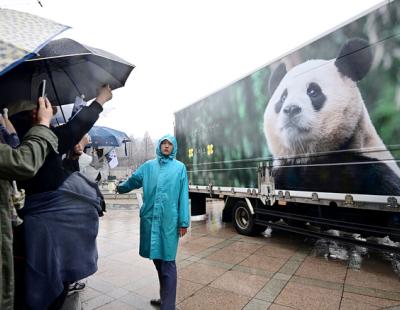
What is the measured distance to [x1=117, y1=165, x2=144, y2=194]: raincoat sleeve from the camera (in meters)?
3.27

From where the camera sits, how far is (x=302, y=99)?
486cm

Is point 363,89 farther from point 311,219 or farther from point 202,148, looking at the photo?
point 202,148

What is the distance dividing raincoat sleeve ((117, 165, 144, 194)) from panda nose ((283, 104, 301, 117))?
121 inches

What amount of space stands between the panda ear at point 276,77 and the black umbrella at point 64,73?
3928 millimetres

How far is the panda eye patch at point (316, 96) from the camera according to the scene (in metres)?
4.52

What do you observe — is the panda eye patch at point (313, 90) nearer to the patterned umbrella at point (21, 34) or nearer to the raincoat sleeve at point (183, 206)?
the raincoat sleeve at point (183, 206)

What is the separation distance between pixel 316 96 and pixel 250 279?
3.08m

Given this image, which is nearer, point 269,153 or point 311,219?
point 311,219

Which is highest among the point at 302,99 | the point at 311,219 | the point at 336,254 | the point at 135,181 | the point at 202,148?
the point at 302,99

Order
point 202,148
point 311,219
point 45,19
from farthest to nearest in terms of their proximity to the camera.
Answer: point 202,148 → point 311,219 → point 45,19

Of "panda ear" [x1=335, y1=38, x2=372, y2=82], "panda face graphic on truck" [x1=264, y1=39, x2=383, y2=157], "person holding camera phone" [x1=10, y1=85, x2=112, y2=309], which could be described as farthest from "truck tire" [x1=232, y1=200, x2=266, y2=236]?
"person holding camera phone" [x1=10, y1=85, x2=112, y2=309]

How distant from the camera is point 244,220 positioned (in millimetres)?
7020

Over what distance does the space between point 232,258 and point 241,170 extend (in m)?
2.11

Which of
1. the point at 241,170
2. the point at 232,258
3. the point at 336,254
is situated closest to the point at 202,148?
the point at 241,170
